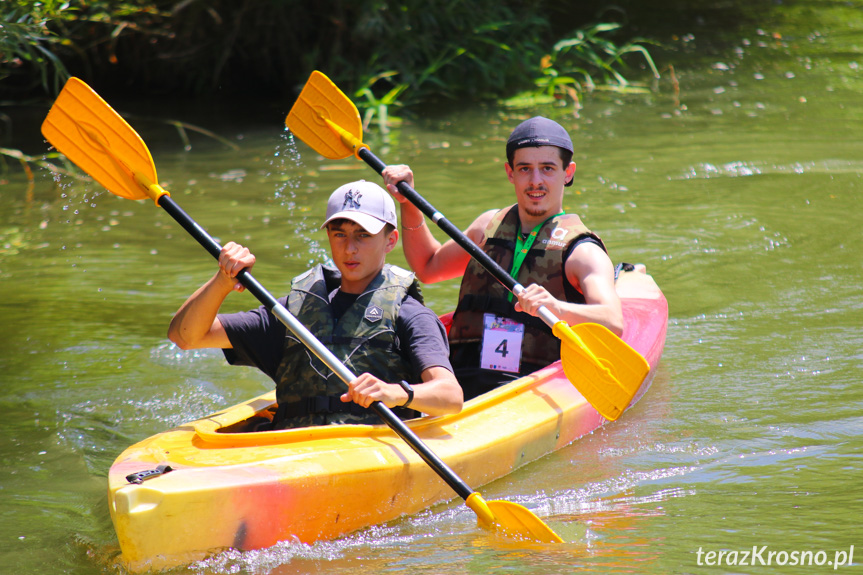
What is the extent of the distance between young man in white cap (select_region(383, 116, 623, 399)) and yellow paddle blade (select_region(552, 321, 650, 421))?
6.8 inches

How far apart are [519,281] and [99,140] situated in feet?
5.49

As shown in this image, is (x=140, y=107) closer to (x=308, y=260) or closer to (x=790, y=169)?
(x=308, y=260)

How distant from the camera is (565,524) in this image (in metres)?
2.87

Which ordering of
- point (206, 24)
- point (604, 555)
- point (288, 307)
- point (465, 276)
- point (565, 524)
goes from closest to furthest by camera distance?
point (604, 555), point (565, 524), point (288, 307), point (465, 276), point (206, 24)

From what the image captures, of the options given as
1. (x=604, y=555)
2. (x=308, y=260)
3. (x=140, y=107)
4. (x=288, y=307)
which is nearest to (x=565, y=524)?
(x=604, y=555)

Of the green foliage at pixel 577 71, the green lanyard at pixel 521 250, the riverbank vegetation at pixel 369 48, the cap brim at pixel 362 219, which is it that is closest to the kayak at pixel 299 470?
the green lanyard at pixel 521 250

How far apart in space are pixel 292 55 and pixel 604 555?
882 cm

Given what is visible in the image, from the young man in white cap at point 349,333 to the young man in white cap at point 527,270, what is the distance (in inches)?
23.1

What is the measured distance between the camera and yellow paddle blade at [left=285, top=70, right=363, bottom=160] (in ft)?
13.5

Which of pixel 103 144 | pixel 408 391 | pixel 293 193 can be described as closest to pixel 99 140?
pixel 103 144

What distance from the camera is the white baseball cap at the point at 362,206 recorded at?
2.95m

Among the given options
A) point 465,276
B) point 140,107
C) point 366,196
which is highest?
point 366,196

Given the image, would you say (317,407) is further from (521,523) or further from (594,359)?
(594,359)

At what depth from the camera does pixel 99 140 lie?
132 inches
